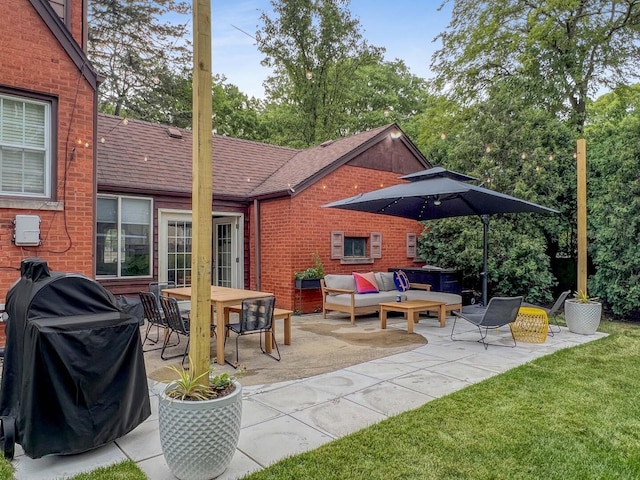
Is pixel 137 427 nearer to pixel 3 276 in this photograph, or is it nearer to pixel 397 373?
pixel 397 373

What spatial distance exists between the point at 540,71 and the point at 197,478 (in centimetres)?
1407

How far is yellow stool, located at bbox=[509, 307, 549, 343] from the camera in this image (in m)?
6.44

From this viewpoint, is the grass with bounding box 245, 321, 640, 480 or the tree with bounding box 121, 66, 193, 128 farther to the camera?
the tree with bounding box 121, 66, 193, 128

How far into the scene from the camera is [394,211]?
863 centimetres

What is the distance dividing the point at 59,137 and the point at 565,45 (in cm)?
1329

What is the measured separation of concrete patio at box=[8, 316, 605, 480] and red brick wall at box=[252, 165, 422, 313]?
3.36 metres

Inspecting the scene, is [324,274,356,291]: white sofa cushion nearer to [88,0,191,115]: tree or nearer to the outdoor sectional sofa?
the outdoor sectional sofa

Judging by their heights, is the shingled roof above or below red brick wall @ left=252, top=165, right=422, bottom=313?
above

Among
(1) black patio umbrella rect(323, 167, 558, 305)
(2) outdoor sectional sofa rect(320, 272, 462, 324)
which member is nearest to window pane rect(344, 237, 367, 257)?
(2) outdoor sectional sofa rect(320, 272, 462, 324)

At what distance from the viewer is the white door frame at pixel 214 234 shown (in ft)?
28.4

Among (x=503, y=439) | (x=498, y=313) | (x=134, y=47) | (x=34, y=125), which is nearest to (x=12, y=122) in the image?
Answer: (x=34, y=125)

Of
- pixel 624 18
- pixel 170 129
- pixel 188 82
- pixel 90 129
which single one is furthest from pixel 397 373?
pixel 188 82

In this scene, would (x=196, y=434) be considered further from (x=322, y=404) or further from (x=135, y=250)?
(x=135, y=250)

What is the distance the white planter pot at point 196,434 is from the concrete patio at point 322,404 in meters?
0.20
